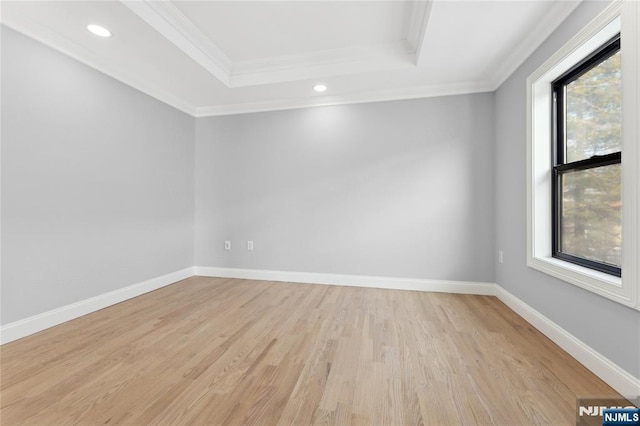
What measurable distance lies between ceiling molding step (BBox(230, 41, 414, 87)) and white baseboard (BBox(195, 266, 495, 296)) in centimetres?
246

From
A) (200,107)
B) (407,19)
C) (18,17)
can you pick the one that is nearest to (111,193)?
(18,17)

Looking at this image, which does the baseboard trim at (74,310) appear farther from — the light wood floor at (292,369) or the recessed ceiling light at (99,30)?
the recessed ceiling light at (99,30)

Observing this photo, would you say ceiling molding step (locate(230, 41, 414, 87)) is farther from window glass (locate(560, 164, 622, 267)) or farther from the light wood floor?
the light wood floor

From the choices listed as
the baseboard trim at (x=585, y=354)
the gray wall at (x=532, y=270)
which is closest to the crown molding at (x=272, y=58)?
the gray wall at (x=532, y=270)

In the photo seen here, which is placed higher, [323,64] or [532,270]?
[323,64]

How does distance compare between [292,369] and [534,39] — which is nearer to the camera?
[292,369]

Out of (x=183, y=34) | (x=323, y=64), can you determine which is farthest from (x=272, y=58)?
(x=183, y=34)

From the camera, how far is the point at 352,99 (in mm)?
3396

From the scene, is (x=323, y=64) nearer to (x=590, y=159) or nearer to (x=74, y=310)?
(x=590, y=159)

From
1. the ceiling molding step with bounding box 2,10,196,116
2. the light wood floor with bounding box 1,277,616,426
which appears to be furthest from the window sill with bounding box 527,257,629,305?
the ceiling molding step with bounding box 2,10,196,116

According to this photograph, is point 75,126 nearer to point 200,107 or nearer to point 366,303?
point 200,107

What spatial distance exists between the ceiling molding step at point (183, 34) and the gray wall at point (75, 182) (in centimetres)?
94

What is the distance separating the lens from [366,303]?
Result: 9.07 ft

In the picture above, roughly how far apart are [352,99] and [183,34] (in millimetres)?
1980
